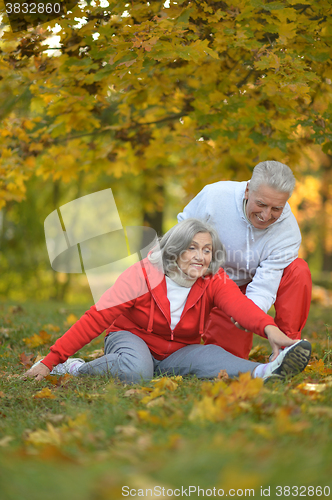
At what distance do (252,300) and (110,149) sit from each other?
2.58 metres

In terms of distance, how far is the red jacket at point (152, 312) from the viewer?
9.16 ft

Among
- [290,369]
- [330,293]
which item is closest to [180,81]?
[290,369]

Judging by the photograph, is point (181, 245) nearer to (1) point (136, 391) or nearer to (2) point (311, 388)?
(1) point (136, 391)

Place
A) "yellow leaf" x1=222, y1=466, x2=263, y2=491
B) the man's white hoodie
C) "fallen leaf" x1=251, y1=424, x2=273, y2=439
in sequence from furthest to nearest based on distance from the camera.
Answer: the man's white hoodie
"fallen leaf" x1=251, y1=424, x2=273, y2=439
"yellow leaf" x1=222, y1=466, x2=263, y2=491

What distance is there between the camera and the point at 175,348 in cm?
303

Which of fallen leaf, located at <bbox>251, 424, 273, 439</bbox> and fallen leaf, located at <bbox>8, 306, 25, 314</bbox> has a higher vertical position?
fallen leaf, located at <bbox>251, 424, 273, 439</bbox>

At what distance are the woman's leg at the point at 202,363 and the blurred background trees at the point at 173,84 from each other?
1.88 meters

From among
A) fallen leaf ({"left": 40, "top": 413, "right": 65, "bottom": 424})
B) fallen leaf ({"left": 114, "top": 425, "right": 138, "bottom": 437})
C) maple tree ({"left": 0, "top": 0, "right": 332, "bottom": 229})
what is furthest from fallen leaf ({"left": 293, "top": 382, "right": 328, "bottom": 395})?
maple tree ({"left": 0, "top": 0, "right": 332, "bottom": 229})

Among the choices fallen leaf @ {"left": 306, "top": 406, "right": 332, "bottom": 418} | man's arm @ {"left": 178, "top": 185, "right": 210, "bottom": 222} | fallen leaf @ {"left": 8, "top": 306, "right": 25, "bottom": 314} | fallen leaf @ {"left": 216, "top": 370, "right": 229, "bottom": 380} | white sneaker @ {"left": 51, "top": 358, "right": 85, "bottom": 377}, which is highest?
fallen leaf @ {"left": 306, "top": 406, "right": 332, "bottom": 418}

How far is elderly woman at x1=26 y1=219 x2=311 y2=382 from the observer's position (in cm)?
278

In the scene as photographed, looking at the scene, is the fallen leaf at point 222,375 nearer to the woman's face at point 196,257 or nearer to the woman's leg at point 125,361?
the woman's leg at point 125,361

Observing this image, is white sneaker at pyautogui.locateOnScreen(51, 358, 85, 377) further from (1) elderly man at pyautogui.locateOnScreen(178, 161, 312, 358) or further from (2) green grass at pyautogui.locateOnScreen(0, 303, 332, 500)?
(1) elderly man at pyautogui.locateOnScreen(178, 161, 312, 358)

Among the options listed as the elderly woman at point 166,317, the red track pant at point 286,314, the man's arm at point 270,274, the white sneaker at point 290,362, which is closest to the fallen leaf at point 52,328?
the elderly woman at point 166,317

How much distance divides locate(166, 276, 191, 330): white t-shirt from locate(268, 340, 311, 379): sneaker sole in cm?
75
